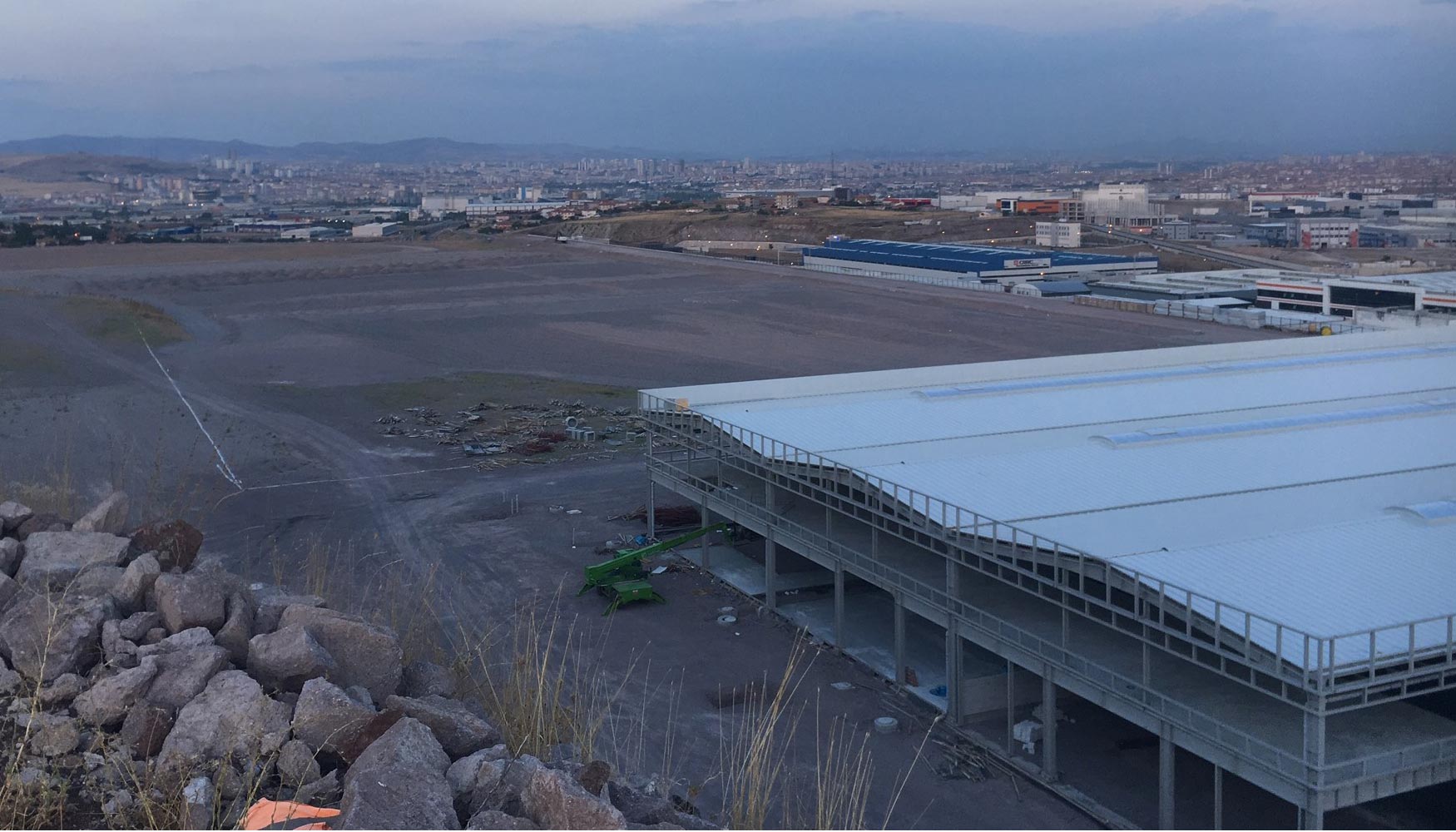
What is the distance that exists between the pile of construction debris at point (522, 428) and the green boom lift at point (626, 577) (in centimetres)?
867

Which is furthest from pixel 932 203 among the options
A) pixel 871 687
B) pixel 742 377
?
pixel 871 687

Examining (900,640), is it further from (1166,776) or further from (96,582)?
(96,582)

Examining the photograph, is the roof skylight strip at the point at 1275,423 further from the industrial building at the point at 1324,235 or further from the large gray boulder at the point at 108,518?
the industrial building at the point at 1324,235

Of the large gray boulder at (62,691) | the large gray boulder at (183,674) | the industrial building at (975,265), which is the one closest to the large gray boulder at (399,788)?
the large gray boulder at (183,674)

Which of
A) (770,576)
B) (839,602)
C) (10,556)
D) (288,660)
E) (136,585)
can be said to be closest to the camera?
(288,660)

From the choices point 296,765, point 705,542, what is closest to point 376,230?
point 705,542

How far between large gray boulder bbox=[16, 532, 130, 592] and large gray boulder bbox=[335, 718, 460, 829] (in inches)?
137

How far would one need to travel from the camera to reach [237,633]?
736cm

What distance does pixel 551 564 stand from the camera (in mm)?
20219

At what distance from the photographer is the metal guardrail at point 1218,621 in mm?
9805

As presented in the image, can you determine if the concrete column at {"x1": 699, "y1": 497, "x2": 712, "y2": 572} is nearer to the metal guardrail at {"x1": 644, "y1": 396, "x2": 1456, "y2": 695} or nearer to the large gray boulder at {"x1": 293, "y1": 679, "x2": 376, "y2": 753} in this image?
the metal guardrail at {"x1": 644, "y1": 396, "x2": 1456, "y2": 695}

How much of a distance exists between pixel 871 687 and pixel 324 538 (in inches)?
409

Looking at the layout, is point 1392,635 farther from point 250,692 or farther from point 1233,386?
point 1233,386

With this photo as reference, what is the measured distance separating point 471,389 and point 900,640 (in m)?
24.4
